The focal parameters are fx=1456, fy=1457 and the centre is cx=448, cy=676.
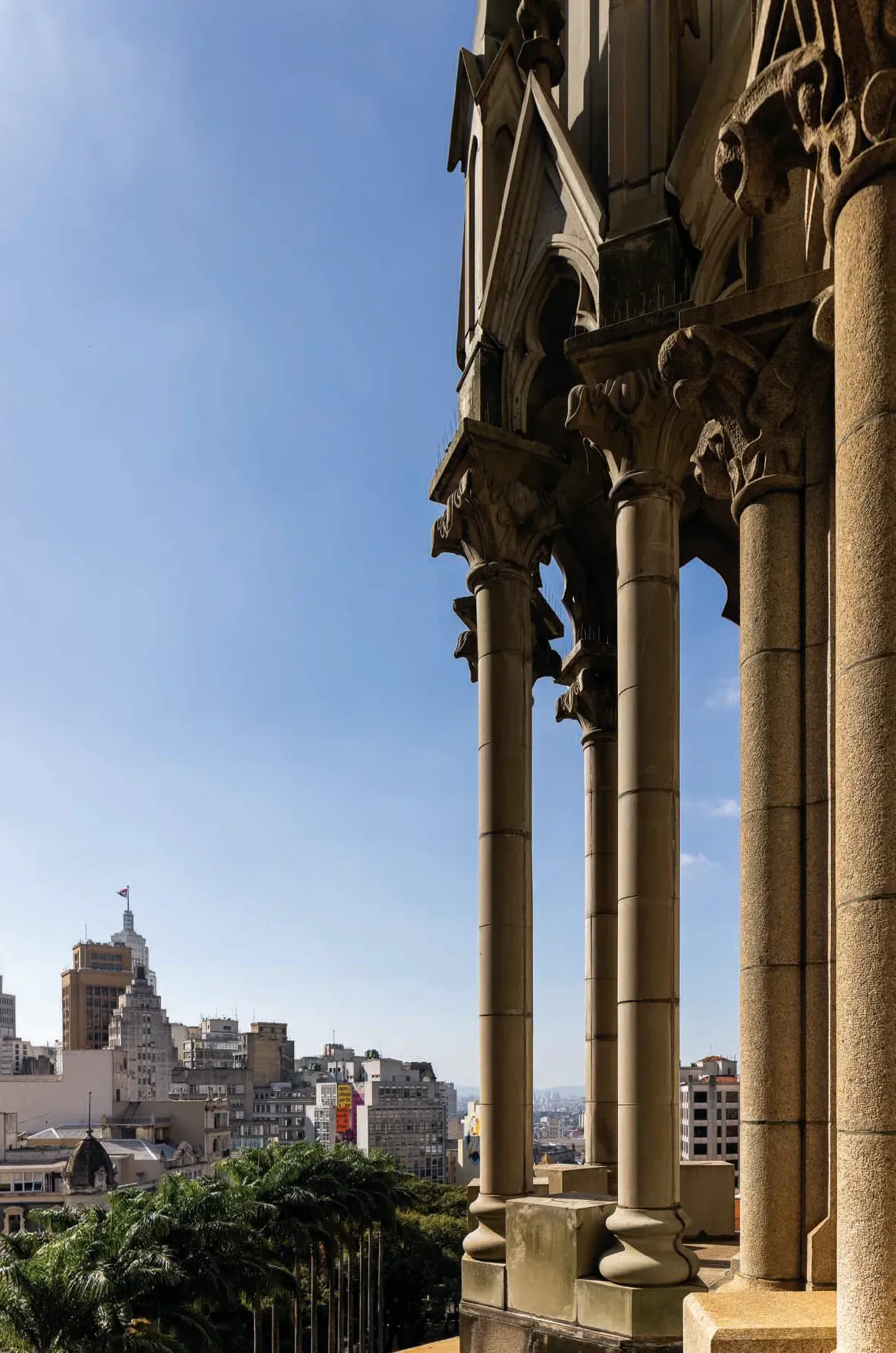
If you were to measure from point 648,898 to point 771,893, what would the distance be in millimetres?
4900

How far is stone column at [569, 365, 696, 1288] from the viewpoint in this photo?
15883 mm

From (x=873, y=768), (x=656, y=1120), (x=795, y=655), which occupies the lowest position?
(x=656, y=1120)

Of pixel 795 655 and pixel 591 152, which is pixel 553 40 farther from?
pixel 795 655

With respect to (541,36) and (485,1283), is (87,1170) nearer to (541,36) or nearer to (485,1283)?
(485,1283)

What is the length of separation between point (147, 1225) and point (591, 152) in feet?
115

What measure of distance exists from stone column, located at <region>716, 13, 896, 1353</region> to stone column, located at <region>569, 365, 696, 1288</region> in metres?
8.05

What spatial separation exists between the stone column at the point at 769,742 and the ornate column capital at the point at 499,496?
27.5 ft

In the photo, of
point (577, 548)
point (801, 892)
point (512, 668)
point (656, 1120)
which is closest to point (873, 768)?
point (801, 892)

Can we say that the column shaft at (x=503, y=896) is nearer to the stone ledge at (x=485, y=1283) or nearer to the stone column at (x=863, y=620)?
the stone ledge at (x=485, y=1283)

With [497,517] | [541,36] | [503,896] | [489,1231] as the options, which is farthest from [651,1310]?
[541,36]

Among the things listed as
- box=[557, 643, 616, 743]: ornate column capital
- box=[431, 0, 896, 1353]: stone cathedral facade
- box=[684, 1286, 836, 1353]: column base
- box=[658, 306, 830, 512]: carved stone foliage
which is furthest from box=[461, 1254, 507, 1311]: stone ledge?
box=[658, 306, 830, 512]: carved stone foliage

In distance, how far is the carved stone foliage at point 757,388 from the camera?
11898mm

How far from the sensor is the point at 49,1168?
163625 mm

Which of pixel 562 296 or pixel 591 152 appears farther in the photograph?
pixel 562 296
